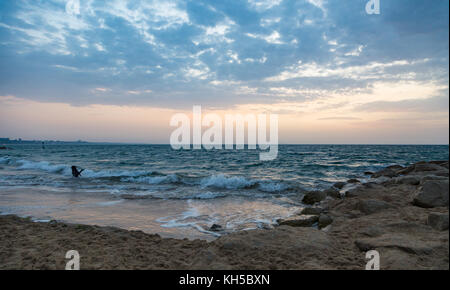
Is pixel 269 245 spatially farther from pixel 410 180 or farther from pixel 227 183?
pixel 227 183

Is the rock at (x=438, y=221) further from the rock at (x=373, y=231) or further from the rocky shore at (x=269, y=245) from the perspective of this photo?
the rock at (x=373, y=231)

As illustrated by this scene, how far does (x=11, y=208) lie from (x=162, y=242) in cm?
692

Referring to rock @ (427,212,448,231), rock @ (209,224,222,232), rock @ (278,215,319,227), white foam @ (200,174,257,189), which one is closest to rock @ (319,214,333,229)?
rock @ (278,215,319,227)

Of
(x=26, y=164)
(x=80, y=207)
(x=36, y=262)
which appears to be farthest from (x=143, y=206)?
(x=26, y=164)

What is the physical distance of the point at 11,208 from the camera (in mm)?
8453

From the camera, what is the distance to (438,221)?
4082mm

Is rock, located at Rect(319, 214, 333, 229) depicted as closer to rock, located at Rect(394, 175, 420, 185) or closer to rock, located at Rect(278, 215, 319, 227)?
rock, located at Rect(278, 215, 319, 227)

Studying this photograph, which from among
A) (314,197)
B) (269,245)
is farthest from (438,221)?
(314,197)

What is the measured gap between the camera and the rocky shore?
12.0 ft

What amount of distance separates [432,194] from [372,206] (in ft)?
4.84

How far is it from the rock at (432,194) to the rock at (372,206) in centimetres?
78

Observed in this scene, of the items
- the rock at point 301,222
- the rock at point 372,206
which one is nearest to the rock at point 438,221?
the rock at point 372,206

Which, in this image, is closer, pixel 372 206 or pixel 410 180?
pixel 372 206
